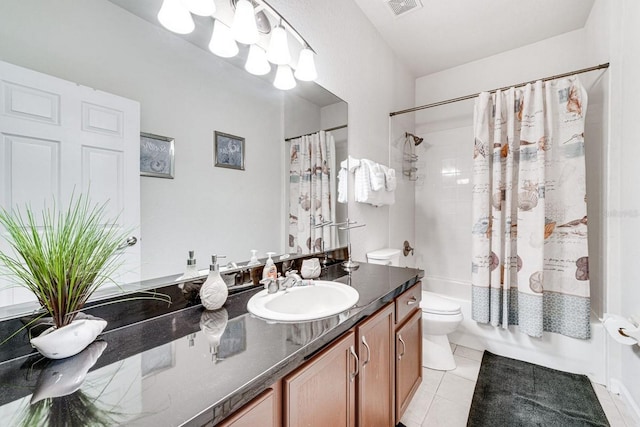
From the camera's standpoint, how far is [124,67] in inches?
32.4

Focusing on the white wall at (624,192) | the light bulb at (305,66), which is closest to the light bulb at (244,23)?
the light bulb at (305,66)

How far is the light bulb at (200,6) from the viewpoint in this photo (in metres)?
0.97

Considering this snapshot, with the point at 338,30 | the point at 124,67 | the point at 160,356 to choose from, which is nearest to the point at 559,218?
the point at 338,30

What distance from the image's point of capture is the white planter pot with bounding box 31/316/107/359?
23.6 inches

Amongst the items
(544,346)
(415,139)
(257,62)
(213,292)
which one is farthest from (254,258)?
(415,139)

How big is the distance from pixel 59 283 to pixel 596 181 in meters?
2.97

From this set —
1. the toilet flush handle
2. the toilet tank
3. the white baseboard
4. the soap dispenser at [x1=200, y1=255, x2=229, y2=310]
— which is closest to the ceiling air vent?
the toilet tank

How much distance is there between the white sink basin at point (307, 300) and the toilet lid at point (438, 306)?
3.40 ft

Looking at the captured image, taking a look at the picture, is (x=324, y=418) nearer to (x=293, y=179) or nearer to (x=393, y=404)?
(x=393, y=404)

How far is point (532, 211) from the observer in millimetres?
1876

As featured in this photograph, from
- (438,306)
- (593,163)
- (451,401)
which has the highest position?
(593,163)

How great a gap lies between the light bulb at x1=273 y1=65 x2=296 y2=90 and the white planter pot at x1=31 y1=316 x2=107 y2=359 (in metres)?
1.20

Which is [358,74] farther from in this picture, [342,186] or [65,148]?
[65,148]

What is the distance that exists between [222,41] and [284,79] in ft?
1.18
